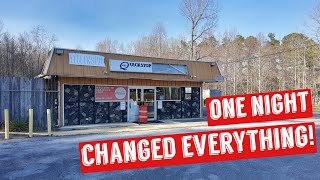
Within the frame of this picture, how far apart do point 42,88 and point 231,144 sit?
943 cm

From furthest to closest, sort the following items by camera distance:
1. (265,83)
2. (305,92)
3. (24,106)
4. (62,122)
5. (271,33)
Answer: (271,33) < (265,83) < (62,122) < (24,106) < (305,92)

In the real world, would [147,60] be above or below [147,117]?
above

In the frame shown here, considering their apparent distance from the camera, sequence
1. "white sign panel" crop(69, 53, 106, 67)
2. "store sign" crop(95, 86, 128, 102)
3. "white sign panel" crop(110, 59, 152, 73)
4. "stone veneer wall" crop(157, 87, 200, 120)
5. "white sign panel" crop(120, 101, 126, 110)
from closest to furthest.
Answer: "white sign panel" crop(69, 53, 106, 67), "white sign panel" crop(110, 59, 152, 73), "store sign" crop(95, 86, 128, 102), "white sign panel" crop(120, 101, 126, 110), "stone veneer wall" crop(157, 87, 200, 120)

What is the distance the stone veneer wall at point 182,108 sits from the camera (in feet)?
51.3

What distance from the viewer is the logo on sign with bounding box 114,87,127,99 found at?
13.8 metres

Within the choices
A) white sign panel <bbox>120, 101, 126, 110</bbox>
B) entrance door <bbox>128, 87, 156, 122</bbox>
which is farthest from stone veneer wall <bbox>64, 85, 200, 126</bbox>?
entrance door <bbox>128, 87, 156, 122</bbox>

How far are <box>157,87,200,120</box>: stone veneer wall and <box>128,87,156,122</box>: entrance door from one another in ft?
1.86

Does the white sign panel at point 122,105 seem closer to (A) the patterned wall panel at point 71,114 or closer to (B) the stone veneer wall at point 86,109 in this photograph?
(B) the stone veneer wall at point 86,109

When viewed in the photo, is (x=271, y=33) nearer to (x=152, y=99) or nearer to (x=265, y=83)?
(x=265, y=83)

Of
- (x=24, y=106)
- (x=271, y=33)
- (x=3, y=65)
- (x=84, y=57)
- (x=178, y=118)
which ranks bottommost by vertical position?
(x=178, y=118)

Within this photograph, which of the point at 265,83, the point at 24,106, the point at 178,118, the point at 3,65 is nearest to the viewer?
the point at 24,106

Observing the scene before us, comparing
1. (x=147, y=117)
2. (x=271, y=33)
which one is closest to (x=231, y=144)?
(x=147, y=117)

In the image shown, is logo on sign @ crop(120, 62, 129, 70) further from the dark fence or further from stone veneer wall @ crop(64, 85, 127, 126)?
the dark fence

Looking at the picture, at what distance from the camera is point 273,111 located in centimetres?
793
